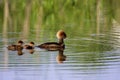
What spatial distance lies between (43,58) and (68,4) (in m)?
18.7

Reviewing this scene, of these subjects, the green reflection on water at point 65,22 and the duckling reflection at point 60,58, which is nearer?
the duckling reflection at point 60,58

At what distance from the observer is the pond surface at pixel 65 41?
14.7 m

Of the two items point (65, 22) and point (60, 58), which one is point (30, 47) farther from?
point (65, 22)

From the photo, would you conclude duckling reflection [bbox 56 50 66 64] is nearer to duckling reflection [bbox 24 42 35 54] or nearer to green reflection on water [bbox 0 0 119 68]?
green reflection on water [bbox 0 0 119 68]

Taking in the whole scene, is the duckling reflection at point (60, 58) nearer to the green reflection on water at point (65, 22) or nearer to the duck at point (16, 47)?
the green reflection on water at point (65, 22)

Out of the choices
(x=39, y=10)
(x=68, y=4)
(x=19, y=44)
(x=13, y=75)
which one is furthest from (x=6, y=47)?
(x=68, y=4)

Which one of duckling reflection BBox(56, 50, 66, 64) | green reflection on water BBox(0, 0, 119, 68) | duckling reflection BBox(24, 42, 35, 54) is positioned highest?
green reflection on water BBox(0, 0, 119, 68)

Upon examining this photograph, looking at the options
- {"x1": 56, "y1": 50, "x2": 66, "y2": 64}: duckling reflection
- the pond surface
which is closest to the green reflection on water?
the pond surface

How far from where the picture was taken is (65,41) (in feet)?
66.3

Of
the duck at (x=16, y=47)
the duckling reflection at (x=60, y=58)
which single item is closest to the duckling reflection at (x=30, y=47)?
the duck at (x=16, y=47)

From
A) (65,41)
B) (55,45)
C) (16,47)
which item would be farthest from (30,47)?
(65,41)

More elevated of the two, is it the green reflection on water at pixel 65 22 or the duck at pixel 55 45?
the green reflection on water at pixel 65 22

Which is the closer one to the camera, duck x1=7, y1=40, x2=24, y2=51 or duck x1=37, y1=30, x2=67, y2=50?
duck x1=7, y1=40, x2=24, y2=51

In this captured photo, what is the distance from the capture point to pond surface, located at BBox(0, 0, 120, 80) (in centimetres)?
1470
